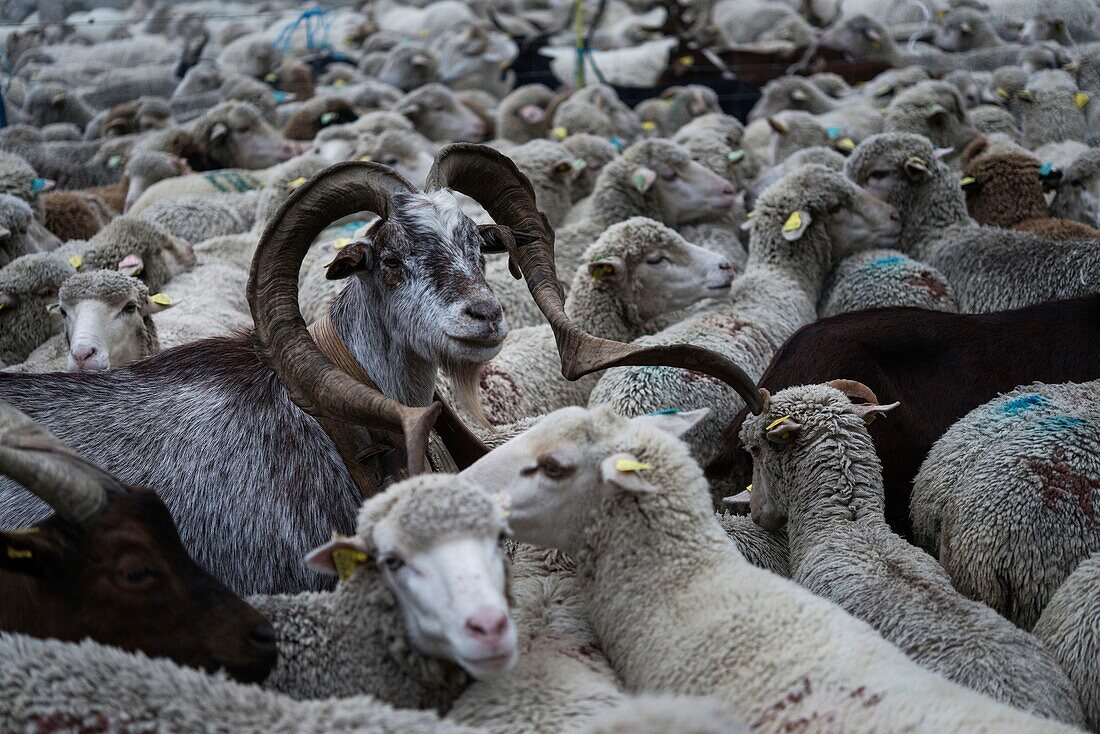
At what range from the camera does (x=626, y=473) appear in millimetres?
3393

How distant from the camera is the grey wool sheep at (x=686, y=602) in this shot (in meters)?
2.76

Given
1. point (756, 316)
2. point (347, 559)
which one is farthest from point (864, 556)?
point (756, 316)

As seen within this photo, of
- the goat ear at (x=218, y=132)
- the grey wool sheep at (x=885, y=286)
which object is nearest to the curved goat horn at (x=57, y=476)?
the grey wool sheep at (x=885, y=286)

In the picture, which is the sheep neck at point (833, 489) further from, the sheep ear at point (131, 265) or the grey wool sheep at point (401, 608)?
the sheep ear at point (131, 265)

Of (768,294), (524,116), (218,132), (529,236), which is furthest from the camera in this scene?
(524,116)

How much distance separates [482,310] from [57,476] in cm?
136

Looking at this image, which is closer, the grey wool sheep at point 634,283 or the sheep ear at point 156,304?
the sheep ear at point 156,304

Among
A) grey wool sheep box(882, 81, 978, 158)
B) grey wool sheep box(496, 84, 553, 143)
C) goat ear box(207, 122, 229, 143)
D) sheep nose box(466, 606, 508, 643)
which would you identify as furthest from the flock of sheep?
grey wool sheep box(496, 84, 553, 143)

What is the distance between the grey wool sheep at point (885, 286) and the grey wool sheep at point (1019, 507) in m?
1.75

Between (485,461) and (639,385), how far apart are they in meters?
1.77

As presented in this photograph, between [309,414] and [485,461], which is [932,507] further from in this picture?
[309,414]

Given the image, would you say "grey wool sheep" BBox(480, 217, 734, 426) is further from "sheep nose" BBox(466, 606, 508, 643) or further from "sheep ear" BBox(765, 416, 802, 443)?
"sheep nose" BBox(466, 606, 508, 643)

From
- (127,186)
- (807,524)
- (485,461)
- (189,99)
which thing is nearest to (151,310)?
(485,461)

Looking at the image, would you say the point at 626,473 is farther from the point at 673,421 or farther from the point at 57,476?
the point at 57,476
